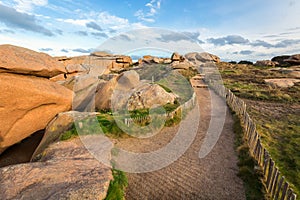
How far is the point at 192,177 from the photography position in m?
8.34

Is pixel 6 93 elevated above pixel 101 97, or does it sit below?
above

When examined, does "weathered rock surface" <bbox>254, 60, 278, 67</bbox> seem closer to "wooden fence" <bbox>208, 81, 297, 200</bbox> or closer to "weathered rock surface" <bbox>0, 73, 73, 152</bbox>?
"wooden fence" <bbox>208, 81, 297, 200</bbox>

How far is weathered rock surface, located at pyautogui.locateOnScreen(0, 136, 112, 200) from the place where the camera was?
554cm

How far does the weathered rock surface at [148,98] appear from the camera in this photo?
16547 millimetres

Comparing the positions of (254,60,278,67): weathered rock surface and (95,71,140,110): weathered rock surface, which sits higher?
(254,60,278,67): weathered rock surface

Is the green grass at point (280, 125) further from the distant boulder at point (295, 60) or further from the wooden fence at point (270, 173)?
the distant boulder at point (295, 60)

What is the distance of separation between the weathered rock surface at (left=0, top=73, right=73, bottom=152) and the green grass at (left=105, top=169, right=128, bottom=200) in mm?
7529

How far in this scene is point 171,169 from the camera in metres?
9.03

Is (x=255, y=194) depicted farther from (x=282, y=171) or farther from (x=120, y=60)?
(x=120, y=60)

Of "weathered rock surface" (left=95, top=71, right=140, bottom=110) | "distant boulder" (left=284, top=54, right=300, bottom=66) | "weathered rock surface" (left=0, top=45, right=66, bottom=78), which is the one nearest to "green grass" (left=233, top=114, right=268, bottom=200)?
"weathered rock surface" (left=95, top=71, right=140, bottom=110)

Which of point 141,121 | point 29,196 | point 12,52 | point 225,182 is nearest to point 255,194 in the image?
point 225,182

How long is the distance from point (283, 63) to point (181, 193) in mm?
62761

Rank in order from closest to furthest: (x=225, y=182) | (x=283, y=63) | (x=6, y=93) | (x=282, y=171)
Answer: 1. (x=225, y=182)
2. (x=282, y=171)
3. (x=6, y=93)
4. (x=283, y=63)

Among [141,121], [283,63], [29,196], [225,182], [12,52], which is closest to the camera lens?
[29,196]
